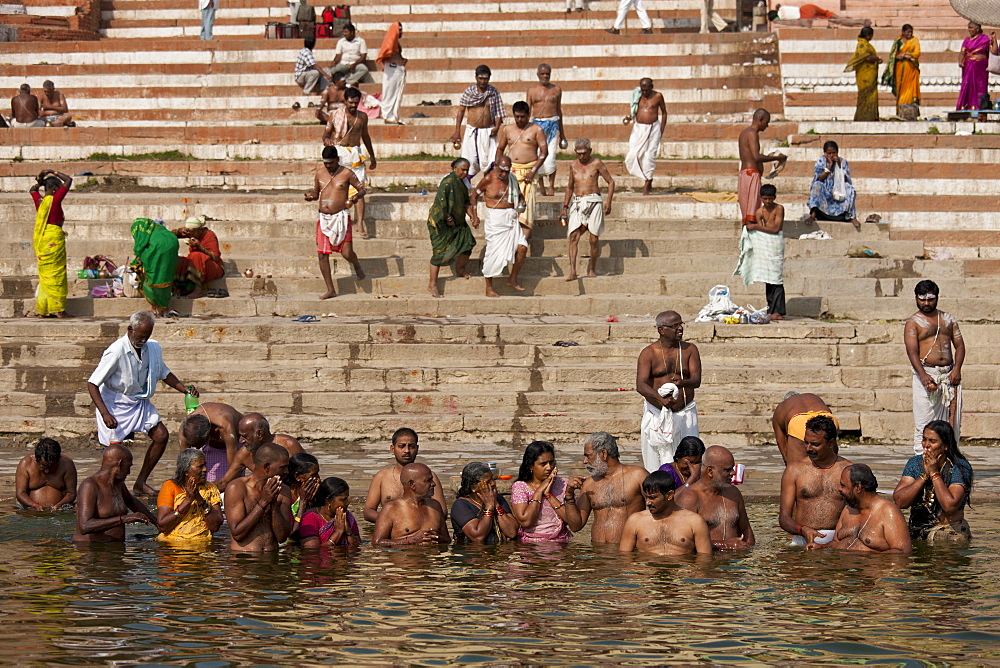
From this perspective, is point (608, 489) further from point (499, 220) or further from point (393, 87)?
point (393, 87)

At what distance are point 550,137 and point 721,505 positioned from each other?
8.08m

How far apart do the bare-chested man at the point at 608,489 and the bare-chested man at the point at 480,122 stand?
7160 mm

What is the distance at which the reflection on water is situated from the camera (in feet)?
20.4

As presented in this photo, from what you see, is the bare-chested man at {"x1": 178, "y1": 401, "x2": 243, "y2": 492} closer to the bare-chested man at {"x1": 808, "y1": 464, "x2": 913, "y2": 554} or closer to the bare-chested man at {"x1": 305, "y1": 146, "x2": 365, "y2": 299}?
the bare-chested man at {"x1": 808, "y1": 464, "x2": 913, "y2": 554}

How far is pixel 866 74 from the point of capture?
16.8 meters

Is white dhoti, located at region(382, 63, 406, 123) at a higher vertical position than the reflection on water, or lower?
higher

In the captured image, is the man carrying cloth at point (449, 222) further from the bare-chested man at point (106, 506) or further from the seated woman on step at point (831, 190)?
the bare-chested man at point (106, 506)

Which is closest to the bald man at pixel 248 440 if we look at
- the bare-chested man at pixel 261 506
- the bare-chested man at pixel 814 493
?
the bare-chested man at pixel 261 506

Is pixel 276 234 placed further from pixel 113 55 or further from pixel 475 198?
pixel 113 55

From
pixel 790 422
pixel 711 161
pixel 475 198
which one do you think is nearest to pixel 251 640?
pixel 790 422

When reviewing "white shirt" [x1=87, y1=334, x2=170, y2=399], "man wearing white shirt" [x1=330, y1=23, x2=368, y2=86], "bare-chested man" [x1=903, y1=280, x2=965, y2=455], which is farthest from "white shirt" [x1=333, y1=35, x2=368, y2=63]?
"bare-chested man" [x1=903, y1=280, x2=965, y2=455]

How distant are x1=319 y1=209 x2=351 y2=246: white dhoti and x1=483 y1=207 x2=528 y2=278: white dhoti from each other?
56.0 inches

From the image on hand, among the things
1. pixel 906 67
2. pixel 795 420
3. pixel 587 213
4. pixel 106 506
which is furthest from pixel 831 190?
pixel 106 506

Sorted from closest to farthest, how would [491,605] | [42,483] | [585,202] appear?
[491,605], [42,483], [585,202]
